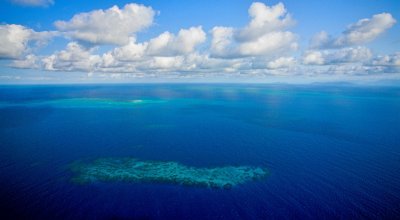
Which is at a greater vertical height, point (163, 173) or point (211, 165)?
point (211, 165)

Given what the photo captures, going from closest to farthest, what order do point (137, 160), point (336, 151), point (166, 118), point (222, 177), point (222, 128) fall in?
point (222, 177) < point (137, 160) < point (336, 151) < point (222, 128) < point (166, 118)

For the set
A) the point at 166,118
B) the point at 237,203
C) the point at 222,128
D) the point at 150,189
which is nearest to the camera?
the point at 237,203

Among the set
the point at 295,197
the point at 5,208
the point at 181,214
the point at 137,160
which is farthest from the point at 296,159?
the point at 5,208

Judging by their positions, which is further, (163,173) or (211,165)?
(211,165)

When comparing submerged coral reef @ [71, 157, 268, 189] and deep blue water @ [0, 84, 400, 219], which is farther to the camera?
submerged coral reef @ [71, 157, 268, 189]

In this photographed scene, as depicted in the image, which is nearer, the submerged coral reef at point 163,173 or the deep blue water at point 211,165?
the deep blue water at point 211,165

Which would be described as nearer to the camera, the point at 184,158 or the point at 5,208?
the point at 5,208

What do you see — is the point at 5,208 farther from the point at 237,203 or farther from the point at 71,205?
the point at 237,203
